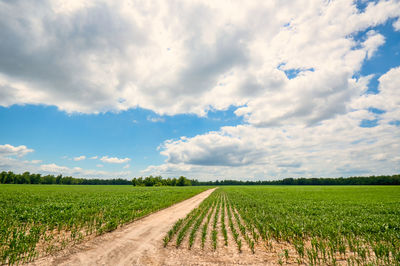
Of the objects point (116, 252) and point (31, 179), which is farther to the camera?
point (31, 179)

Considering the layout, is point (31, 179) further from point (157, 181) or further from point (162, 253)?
point (162, 253)

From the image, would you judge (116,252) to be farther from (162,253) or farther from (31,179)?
(31,179)

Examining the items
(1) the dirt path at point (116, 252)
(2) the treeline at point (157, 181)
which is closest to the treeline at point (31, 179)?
(2) the treeline at point (157, 181)

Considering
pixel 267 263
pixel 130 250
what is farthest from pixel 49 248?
pixel 267 263

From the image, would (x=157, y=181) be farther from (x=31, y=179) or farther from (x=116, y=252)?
(x=116, y=252)

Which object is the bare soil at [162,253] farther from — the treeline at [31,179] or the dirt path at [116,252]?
the treeline at [31,179]

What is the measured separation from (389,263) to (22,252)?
53.2ft

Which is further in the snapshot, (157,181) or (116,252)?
(157,181)

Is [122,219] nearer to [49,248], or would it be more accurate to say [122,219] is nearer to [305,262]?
[49,248]

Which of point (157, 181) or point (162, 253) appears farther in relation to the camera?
point (157, 181)

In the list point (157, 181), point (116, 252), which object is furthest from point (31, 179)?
point (116, 252)

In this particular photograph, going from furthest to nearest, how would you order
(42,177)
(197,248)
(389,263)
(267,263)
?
(42,177)
(197,248)
(267,263)
(389,263)

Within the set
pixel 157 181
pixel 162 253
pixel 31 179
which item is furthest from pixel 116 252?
pixel 31 179

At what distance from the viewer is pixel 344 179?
6718 inches
